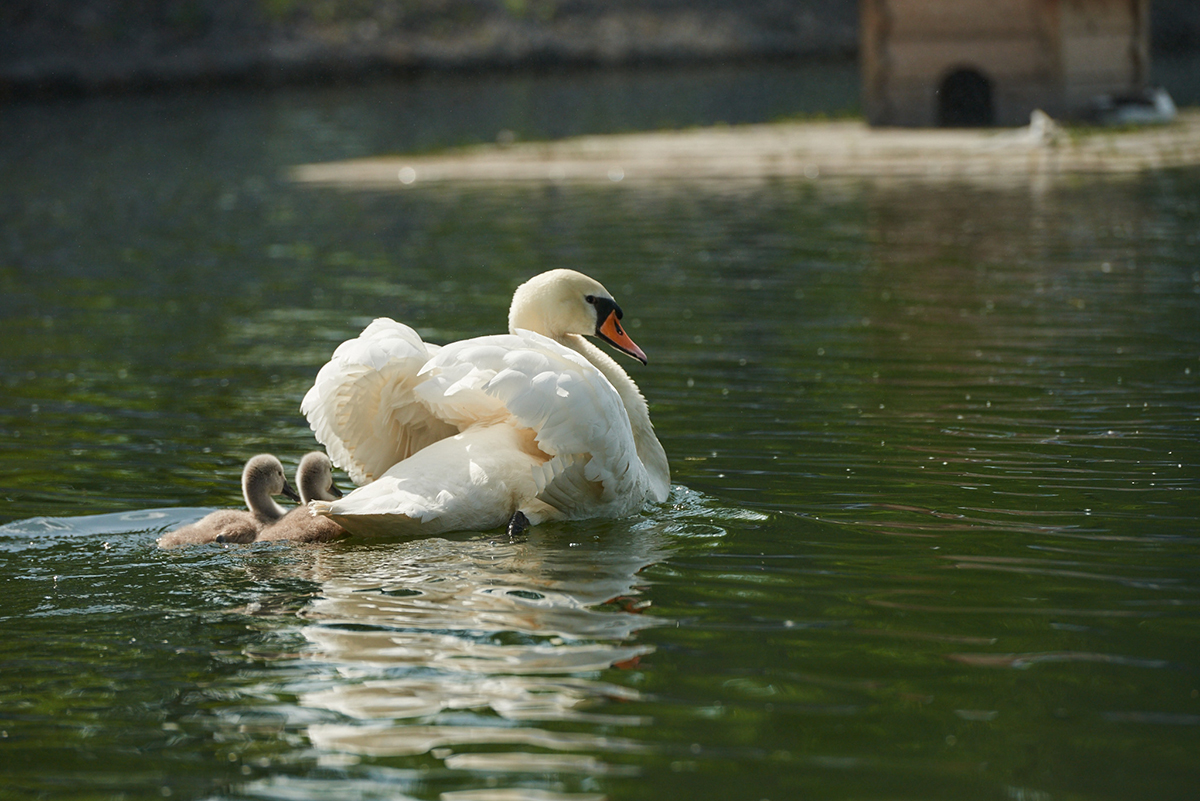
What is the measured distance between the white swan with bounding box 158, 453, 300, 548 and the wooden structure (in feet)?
63.8

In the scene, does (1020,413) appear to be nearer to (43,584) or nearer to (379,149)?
(43,584)

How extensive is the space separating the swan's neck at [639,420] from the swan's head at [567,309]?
85mm

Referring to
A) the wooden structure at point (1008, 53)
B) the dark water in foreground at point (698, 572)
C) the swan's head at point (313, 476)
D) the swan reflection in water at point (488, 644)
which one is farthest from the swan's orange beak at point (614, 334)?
the wooden structure at point (1008, 53)

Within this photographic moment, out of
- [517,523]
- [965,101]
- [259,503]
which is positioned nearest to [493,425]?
[517,523]

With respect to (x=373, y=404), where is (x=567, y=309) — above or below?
above

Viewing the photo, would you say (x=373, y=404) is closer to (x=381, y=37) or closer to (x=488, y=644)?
(x=488, y=644)

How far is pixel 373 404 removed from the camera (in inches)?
264

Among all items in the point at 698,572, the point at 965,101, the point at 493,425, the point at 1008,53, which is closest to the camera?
the point at 698,572

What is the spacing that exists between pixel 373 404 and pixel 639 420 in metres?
1.21

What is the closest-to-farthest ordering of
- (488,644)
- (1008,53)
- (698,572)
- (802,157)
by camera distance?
(488,644) < (698,572) < (802,157) < (1008,53)

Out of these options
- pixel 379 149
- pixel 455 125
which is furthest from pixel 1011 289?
pixel 455 125

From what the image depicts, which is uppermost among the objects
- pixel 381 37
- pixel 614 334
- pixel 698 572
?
pixel 381 37

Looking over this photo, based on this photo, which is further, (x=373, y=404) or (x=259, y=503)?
(x=373, y=404)

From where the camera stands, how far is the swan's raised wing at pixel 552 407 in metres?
5.95
